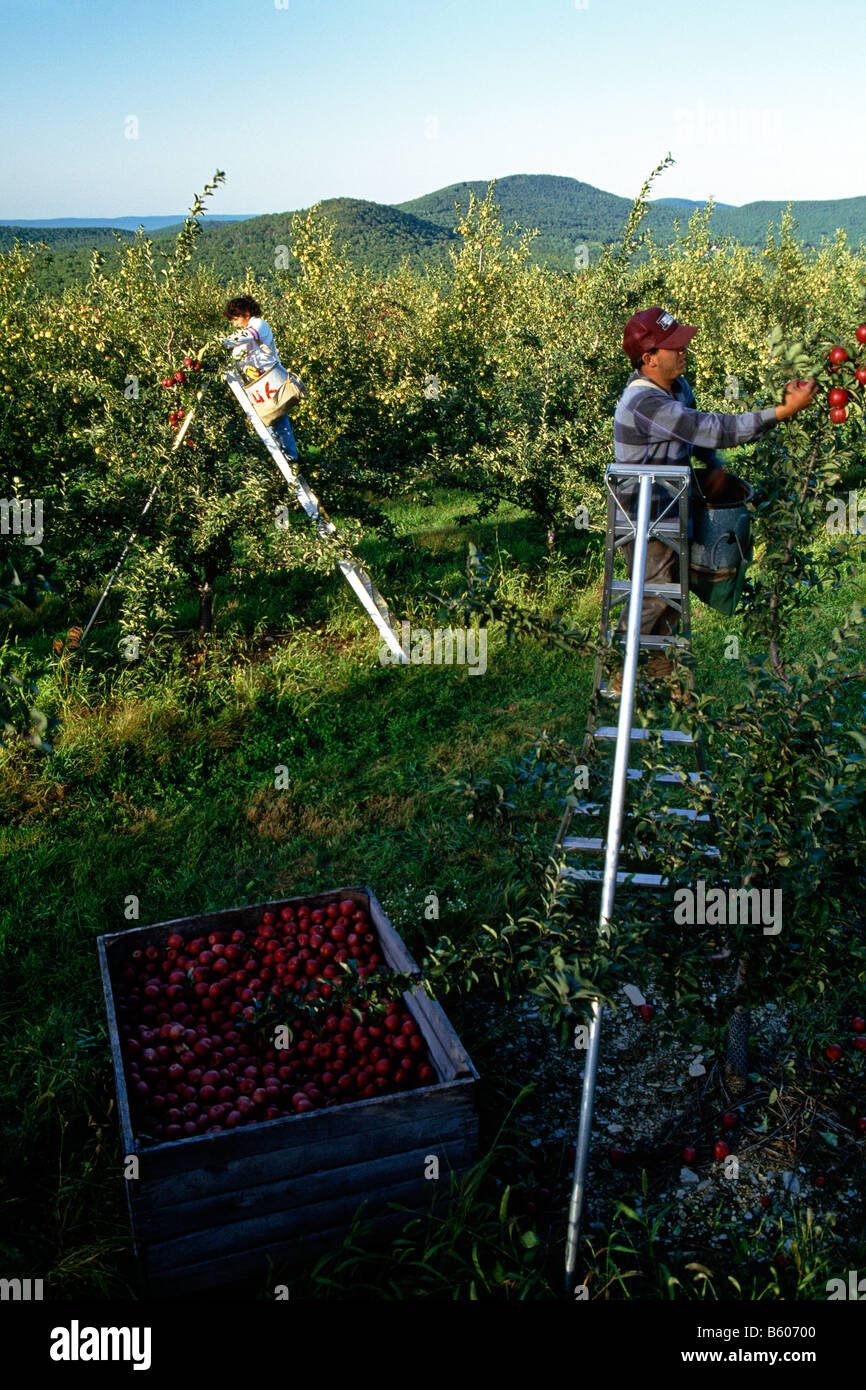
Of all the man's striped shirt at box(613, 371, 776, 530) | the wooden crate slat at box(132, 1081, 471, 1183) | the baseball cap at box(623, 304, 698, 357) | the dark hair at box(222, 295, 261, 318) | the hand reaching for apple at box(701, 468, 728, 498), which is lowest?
the wooden crate slat at box(132, 1081, 471, 1183)

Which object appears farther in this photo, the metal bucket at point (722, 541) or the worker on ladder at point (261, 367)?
the worker on ladder at point (261, 367)

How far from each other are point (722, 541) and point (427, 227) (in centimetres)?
8698

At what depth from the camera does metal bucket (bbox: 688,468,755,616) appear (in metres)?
3.95

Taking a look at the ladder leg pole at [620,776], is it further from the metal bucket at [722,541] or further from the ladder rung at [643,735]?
the metal bucket at [722,541]

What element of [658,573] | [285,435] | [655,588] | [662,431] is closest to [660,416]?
[662,431]

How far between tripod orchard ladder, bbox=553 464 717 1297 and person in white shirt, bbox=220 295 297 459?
15.0 ft

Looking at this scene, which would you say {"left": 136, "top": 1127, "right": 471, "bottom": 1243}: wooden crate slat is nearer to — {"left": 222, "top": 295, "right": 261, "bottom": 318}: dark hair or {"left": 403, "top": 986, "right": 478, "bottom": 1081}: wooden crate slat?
{"left": 403, "top": 986, "right": 478, "bottom": 1081}: wooden crate slat

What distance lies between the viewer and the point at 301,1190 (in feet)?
10.1

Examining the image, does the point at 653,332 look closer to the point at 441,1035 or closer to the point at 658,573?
the point at 658,573

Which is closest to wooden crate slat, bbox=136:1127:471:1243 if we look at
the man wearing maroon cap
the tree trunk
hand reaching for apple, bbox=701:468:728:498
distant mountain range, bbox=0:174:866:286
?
the man wearing maroon cap

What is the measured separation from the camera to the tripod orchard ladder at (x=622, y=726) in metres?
2.45

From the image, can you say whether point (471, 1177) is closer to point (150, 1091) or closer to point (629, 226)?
point (150, 1091)

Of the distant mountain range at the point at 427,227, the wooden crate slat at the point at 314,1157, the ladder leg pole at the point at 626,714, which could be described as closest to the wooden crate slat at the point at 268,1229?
the wooden crate slat at the point at 314,1157

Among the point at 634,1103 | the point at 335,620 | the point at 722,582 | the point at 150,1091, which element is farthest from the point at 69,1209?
the point at 335,620
